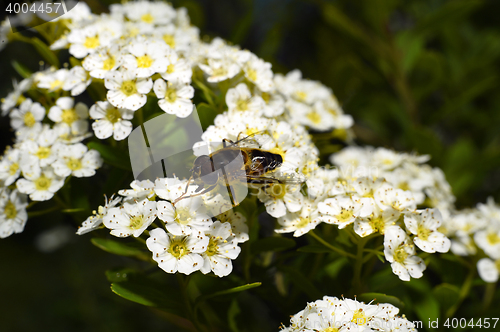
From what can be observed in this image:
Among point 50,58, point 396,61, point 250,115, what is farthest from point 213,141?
point 396,61

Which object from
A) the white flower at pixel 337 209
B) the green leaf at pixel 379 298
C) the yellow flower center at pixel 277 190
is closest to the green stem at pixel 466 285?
the green leaf at pixel 379 298

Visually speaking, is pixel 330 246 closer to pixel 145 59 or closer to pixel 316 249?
pixel 316 249

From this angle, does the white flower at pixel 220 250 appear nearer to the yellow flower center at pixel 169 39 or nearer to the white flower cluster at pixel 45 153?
the white flower cluster at pixel 45 153

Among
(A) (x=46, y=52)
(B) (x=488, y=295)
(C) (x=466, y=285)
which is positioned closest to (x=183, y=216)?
(A) (x=46, y=52)

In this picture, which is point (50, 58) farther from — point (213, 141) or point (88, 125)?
point (213, 141)

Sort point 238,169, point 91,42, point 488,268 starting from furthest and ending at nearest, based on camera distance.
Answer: point 488,268, point 91,42, point 238,169

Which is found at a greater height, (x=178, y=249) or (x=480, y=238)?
(x=178, y=249)

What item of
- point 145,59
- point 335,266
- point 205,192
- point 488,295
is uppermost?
point 145,59
